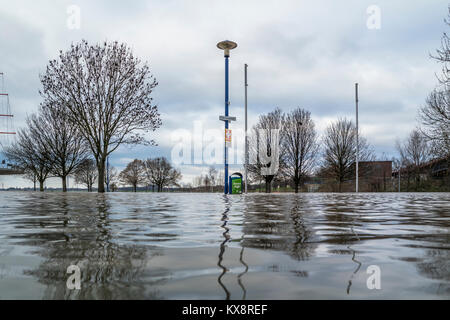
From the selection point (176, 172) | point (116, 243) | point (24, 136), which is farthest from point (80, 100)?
point (176, 172)

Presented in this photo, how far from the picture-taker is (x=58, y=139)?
1363 inches

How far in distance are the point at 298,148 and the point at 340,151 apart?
589cm

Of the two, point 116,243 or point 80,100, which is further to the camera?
point 80,100

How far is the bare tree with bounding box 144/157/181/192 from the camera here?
225 feet

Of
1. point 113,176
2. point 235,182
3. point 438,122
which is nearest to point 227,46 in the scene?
point 235,182

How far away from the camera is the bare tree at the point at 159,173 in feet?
225

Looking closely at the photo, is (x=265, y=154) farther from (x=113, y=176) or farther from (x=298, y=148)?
(x=113, y=176)

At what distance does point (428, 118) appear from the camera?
22.2 metres

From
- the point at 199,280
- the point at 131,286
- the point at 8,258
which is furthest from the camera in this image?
the point at 8,258

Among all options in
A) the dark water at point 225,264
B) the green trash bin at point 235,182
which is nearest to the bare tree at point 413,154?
the green trash bin at point 235,182

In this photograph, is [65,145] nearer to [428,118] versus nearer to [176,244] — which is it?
[428,118]

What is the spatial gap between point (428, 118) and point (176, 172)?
179 feet

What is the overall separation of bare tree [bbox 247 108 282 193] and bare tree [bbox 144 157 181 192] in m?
35.9

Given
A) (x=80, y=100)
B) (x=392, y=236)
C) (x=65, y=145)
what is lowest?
(x=392, y=236)
